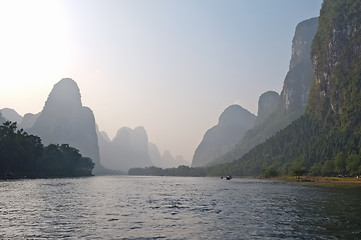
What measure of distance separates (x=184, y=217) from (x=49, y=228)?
16927 mm

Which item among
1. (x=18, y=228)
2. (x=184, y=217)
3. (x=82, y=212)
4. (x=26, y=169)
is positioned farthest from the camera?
(x=26, y=169)

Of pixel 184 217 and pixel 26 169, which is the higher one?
pixel 26 169

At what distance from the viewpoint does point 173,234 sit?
113 feet

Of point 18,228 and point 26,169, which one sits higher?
point 26,169

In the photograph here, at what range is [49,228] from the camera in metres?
37.1

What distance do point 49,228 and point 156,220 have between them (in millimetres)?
12448

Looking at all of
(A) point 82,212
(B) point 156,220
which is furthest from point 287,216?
(A) point 82,212

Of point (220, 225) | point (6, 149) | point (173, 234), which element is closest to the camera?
point (173, 234)


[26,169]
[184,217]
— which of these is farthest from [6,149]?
[184,217]

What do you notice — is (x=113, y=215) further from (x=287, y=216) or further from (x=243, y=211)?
(x=287, y=216)

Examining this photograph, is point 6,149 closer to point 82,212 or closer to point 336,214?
point 82,212

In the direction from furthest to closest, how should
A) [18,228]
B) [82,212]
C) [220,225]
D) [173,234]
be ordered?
[82,212] < [220,225] < [18,228] < [173,234]

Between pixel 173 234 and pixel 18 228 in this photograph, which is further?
pixel 18 228

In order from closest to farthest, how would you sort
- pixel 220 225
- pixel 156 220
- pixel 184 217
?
pixel 220 225
pixel 156 220
pixel 184 217
